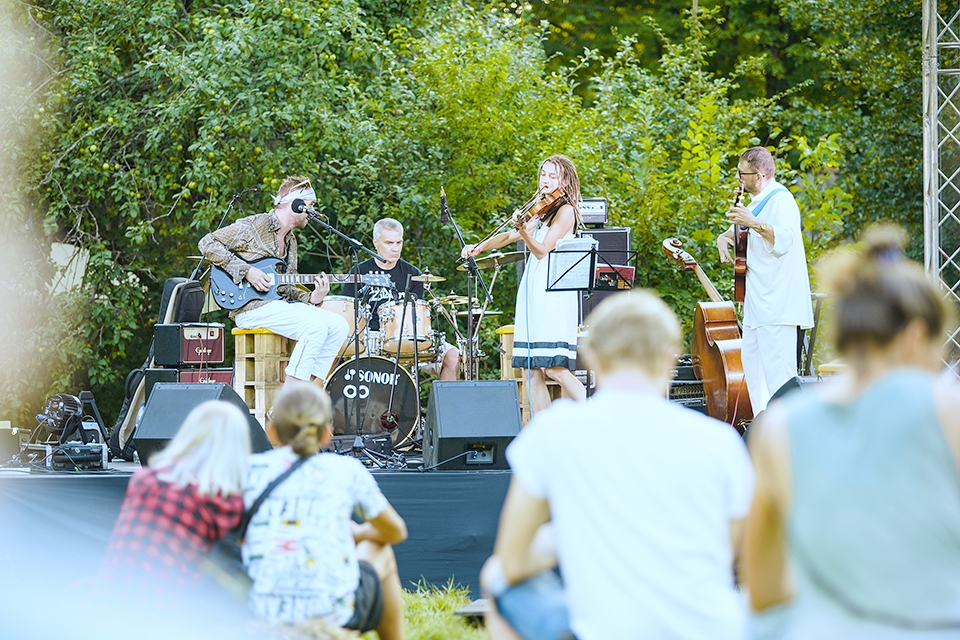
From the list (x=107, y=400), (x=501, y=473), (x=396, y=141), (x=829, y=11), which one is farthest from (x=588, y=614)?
(x=829, y=11)

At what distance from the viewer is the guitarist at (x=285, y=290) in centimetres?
677

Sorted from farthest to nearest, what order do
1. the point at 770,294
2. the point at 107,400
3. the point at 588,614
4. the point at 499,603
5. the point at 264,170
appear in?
the point at 107,400, the point at 264,170, the point at 770,294, the point at 499,603, the point at 588,614

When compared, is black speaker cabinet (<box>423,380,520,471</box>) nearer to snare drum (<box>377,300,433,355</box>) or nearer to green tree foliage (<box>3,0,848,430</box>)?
snare drum (<box>377,300,433,355</box>)

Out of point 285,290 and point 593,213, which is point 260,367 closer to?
point 285,290

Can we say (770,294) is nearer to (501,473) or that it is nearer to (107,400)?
(501,473)

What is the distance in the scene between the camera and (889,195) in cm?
1133

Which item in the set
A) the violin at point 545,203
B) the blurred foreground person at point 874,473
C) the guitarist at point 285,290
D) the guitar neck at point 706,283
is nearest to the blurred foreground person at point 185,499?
the blurred foreground person at point 874,473

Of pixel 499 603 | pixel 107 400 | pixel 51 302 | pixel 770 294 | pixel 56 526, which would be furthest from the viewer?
pixel 107 400

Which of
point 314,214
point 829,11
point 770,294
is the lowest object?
point 770,294

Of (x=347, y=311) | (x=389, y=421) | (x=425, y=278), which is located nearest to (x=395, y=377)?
(x=389, y=421)

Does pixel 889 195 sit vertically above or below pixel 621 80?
below

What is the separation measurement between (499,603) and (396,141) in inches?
290

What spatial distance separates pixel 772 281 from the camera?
5.93m

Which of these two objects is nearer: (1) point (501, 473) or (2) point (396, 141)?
(1) point (501, 473)
